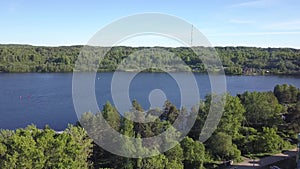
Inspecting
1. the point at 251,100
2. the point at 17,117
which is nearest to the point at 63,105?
the point at 17,117

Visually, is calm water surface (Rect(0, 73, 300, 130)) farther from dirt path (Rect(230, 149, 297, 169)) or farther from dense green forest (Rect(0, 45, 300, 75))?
dirt path (Rect(230, 149, 297, 169))

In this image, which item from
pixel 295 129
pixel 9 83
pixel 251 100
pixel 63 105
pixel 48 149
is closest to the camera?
pixel 48 149

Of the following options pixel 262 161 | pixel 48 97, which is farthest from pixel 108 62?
pixel 262 161

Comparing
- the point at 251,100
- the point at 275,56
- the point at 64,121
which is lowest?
the point at 64,121

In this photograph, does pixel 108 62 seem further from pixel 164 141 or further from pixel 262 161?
pixel 164 141

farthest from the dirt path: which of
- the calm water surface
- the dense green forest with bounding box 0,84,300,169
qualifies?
the calm water surface

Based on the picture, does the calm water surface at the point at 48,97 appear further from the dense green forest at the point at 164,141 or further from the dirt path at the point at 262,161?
the dirt path at the point at 262,161

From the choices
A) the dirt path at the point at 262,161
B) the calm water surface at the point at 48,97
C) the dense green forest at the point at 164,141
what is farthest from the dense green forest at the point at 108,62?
the dirt path at the point at 262,161

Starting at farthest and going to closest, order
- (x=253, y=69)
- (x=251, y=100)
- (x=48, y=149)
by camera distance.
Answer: (x=253, y=69), (x=251, y=100), (x=48, y=149)

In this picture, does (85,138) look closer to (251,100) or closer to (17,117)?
(251,100)
